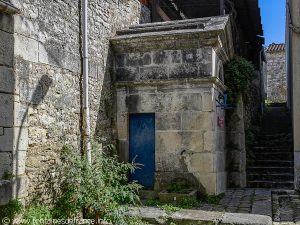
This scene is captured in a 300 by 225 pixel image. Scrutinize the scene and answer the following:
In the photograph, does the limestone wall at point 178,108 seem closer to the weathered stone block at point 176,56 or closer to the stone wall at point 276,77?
the weathered stone block at point 176,56

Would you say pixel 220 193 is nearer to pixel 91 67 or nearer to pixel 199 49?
pixel 199 49

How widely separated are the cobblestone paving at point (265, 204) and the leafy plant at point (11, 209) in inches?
130

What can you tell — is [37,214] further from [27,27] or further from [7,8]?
[7,8]

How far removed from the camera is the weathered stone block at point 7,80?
4824mm

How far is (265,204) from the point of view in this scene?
6.87 metres

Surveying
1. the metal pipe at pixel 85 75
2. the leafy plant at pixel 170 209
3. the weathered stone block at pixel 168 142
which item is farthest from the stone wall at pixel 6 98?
the weathered stone block at pixel 168 142

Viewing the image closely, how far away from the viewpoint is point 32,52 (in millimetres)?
5453

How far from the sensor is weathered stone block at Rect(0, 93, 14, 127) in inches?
190

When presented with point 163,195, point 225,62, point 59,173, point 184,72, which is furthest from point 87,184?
point 225,62

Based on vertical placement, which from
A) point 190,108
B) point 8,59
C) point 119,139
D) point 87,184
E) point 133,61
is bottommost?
point 87,184

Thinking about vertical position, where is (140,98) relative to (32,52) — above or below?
below

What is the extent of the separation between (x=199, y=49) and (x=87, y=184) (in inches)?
149

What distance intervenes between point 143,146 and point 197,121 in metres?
1.34

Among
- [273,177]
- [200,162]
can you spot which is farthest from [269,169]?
[200,162]
